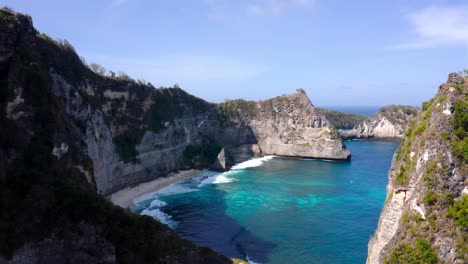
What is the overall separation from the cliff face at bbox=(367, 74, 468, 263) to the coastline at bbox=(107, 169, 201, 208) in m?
39.0

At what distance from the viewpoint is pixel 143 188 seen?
63031 mm

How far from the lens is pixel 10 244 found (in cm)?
1916

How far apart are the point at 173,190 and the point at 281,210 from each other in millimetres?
20893

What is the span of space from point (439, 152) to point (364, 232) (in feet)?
79.6

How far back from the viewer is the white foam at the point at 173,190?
61.7 metres

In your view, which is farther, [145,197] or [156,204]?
[145,197]

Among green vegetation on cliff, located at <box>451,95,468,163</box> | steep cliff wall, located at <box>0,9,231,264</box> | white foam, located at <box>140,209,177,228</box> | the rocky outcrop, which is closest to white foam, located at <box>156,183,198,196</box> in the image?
white foam, located at <box>140,209,177,228</box>

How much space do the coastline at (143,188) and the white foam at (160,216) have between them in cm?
343

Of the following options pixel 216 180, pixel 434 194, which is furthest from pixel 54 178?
pixel 216 180

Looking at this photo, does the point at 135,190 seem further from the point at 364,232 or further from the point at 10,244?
the point at 10,244

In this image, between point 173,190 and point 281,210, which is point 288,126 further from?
point 281,210

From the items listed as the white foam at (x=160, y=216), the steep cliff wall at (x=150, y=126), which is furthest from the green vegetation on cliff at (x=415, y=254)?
the white foam at (x=160, y=216)

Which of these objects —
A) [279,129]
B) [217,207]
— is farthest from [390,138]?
[217,207]

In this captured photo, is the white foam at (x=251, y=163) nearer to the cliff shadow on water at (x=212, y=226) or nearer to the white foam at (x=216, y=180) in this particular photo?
the white foam at (x=216, y=180)
